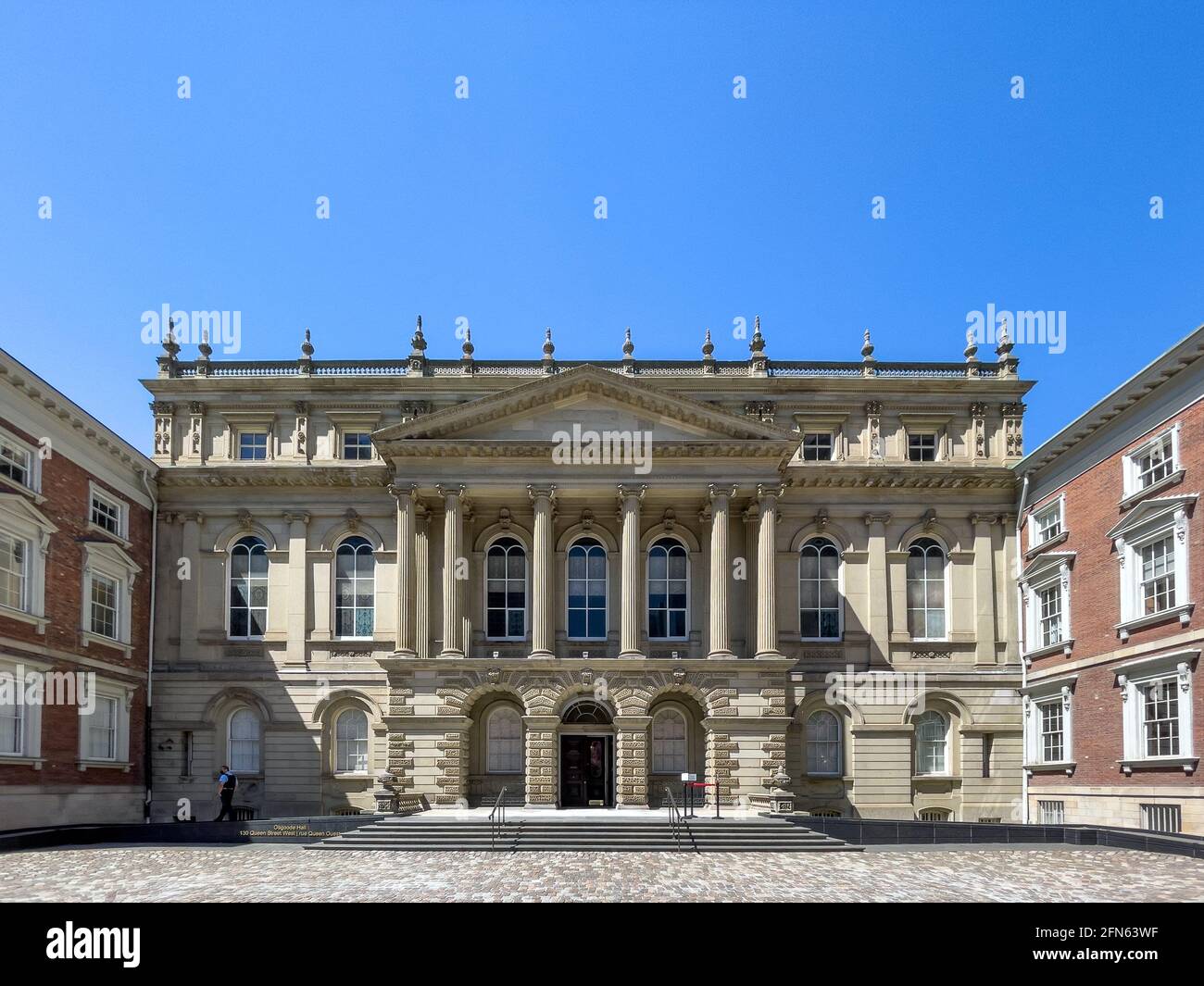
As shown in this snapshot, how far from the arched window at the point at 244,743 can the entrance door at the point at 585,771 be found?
1091 centimetres

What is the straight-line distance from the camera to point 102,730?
36.6 meters

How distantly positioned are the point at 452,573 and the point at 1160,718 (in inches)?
817

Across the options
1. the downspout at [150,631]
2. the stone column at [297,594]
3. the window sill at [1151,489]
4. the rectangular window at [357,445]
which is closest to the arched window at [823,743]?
the window sill at [1151,489]

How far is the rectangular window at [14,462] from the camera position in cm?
3081

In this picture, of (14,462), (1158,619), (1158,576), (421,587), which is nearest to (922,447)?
(1158,576)

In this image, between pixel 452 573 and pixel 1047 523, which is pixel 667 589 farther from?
pixel 1047 523

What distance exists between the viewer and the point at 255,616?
41406 mm

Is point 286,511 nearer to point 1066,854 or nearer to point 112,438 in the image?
point 112,438

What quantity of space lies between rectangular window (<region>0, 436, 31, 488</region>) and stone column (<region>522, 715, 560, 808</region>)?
16034 millimetres

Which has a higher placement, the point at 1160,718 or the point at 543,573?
the point at 543,573

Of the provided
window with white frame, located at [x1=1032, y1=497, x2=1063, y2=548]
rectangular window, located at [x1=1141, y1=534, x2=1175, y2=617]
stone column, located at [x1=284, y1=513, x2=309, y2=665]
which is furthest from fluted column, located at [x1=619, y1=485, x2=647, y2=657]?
rectangular window, located at [x1=1141, y1=534, x2=1175, y2=617]

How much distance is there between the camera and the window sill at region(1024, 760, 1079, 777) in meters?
35.2
